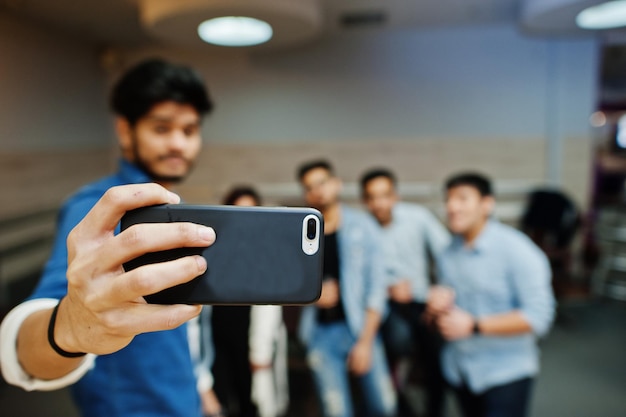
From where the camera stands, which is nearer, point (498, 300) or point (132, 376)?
point (132, 376)

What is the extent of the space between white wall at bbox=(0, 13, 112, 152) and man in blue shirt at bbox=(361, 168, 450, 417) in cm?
310

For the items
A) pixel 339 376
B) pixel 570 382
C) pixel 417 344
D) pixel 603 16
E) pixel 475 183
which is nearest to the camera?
pixel 475 183

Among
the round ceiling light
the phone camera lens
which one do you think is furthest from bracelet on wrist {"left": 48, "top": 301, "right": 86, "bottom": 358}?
the round ceiling light

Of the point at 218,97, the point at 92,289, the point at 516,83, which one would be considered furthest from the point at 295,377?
the point at 516,83

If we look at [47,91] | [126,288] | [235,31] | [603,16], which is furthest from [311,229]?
[47,91]

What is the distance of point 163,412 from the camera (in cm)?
83

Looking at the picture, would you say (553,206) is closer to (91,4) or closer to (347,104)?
(347,104)

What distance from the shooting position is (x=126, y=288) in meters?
0.45

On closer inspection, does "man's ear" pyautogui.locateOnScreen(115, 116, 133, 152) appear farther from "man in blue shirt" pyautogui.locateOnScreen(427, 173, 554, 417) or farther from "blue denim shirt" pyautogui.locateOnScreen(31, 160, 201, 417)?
"man in blue shirt" pyautogui.locateOnScreen(427, 173, 554, 417)

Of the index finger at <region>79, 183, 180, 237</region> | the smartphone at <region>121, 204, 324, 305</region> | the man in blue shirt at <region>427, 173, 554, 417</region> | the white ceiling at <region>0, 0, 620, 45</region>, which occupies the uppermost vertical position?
the white ceiling at <region>0, 0, 620, 45</region>

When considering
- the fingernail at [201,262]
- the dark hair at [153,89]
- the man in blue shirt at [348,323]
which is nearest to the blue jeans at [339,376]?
the man in blue shirt at [348,323]

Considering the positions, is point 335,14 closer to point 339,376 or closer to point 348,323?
point 348,323

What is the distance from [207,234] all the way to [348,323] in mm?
1691

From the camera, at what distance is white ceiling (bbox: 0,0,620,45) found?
10.9 feet
